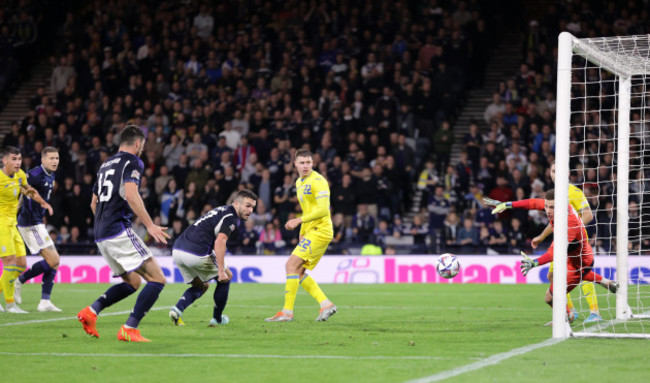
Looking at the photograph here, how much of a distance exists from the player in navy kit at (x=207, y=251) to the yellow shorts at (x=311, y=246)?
1189 mm

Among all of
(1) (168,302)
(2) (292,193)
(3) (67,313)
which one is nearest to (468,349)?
(3) (67,313)

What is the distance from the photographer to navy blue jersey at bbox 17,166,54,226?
13016 millimetres

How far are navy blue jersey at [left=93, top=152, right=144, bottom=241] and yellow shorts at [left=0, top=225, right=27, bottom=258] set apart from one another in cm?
477

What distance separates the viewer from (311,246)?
37.5 ft

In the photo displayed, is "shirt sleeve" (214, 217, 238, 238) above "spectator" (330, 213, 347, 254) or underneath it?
above

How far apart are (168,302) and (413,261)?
6.98 meters

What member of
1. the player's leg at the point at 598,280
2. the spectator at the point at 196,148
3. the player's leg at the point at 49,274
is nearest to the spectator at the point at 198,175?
the spectator at the point at 196,148

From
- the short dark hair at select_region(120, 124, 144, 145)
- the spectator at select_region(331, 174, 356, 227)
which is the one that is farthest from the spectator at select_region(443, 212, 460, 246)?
the short dark hair at select_region(120, 124, 144, 145)

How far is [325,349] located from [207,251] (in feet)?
8.49

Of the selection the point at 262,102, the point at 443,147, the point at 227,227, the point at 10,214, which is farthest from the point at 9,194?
the point at 443,147

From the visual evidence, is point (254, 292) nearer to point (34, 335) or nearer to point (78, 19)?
point (34, 335)

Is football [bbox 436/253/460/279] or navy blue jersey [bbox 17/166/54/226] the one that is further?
navy blue jersey [bbox 17/166/54/226]

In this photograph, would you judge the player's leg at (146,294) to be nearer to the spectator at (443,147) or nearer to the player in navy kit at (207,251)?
the player in navy kit at (207,251)

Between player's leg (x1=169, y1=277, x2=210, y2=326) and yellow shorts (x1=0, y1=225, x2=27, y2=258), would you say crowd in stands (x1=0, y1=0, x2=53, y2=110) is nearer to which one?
yellow shorts (x1=0, y1=225, x2=27, y2=258)
